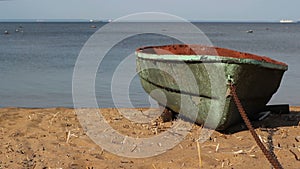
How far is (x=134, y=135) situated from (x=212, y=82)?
4.93 ft

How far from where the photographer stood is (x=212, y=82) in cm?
605

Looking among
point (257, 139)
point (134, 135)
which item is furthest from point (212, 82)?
point (257, 139)

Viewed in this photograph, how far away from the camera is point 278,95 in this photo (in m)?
12.9

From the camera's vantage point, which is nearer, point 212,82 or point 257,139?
point 257,139

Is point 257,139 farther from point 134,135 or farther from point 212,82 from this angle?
point 134,135

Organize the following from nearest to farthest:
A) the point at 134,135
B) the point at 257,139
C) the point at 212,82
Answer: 1. the point at 257,139
2. the point at 212,82
3. the point at 134,135

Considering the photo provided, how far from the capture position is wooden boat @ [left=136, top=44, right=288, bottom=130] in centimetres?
583

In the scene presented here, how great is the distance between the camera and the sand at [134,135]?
17.3 ft

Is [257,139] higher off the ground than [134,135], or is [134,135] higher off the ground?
[257,139]

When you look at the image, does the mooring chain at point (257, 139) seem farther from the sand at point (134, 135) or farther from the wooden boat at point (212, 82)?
the sand at point (134, 135)

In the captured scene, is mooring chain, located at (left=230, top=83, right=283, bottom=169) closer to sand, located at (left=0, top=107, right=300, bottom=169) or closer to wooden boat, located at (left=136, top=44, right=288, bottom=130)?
wooden boat, located at (left=136, top=44, right=288, bottom=130)

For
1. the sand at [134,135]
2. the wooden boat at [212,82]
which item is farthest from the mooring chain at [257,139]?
the sand at [134,135]

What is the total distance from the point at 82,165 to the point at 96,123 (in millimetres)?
2307

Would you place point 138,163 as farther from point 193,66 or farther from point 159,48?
point 159,48
